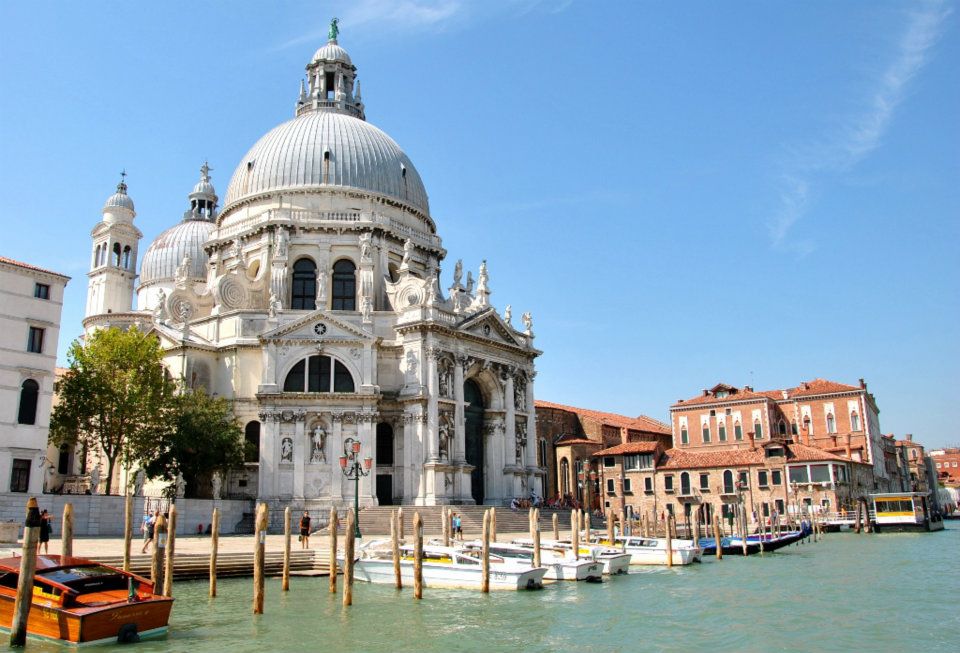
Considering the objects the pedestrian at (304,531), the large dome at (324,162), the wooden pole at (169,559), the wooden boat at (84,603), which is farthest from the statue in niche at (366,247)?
the wooden boat at (84,603)

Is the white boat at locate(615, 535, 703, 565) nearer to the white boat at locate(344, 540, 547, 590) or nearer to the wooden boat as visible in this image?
the white boat at locate(344, 540, 547, 590)

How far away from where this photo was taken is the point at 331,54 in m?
47.4

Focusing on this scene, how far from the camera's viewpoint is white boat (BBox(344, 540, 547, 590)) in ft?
65.9

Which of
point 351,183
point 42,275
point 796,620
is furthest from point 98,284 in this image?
point 796,620

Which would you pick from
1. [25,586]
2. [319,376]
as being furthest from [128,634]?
[319,376]

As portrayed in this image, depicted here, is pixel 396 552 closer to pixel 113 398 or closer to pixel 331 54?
pixel 113 398

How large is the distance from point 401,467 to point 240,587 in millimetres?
15901

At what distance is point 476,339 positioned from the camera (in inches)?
1503

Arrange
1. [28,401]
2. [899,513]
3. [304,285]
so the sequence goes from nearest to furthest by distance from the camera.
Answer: [28,401], [304,285], [899,513]

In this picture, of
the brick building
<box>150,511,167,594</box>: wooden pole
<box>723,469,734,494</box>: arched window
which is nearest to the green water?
<box>150,511,167,594</box>: wooden pole

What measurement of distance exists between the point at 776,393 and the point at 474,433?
92.1 ft

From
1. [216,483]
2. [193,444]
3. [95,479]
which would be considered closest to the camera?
[193,444]

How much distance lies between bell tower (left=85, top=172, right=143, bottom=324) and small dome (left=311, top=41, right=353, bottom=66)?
13705mm

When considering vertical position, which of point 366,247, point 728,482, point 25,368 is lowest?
point 728,482
